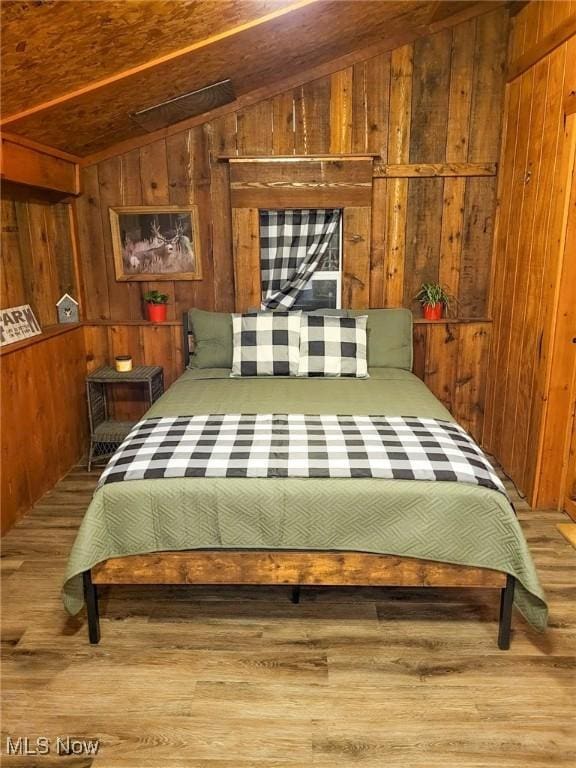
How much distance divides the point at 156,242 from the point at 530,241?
90.4 inches

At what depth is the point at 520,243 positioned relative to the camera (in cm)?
340

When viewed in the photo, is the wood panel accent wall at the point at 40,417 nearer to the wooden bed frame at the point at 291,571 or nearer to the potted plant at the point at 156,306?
the potted plant at the point at 156,306

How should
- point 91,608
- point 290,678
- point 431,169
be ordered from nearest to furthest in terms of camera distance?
point 290,678 → point 91,608 → point 431,169

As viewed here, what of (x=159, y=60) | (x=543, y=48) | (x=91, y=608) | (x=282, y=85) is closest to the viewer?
(x=91, y=608)

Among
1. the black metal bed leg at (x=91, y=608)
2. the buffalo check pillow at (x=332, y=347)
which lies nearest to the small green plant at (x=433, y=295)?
the buffalo check pillow at (x=332, y=347)

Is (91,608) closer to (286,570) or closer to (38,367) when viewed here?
(286,570)

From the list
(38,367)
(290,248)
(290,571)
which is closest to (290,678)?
(290,571)

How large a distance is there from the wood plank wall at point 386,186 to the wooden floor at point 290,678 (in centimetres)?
175

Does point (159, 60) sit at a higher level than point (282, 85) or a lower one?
lower

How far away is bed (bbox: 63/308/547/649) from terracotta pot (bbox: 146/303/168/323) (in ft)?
6.66

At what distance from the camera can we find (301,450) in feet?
7.31

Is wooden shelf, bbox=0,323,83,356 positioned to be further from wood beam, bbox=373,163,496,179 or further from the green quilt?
wood beam, bbox=373,163,496,179

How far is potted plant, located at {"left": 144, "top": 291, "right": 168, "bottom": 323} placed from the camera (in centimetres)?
390

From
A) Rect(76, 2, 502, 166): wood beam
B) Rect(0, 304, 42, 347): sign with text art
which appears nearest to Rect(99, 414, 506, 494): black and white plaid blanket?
Rect(0, 304, 42, 347): sign with text art
